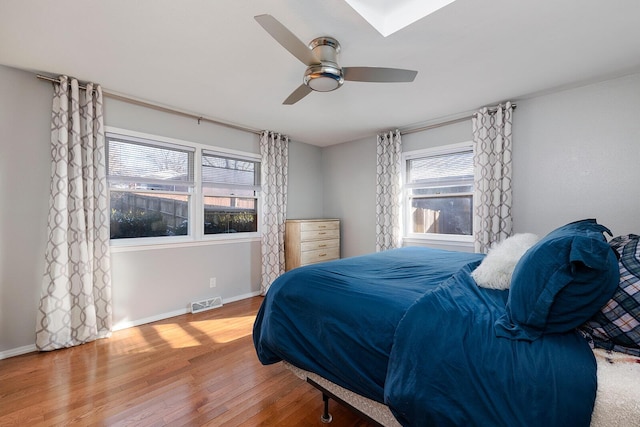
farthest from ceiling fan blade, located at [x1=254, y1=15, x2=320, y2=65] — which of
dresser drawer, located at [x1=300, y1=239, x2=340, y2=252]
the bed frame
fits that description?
dresser drawer, located at [x1=300, y1=239, x2=340, y2=252]

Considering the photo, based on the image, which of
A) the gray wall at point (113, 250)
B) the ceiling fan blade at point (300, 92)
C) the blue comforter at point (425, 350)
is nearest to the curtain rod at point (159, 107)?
the gray wall at point (113, 250)

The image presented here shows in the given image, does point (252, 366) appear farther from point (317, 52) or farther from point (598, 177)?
point (598, 177)

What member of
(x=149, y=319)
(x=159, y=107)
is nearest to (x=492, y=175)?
(x=159, y=107)

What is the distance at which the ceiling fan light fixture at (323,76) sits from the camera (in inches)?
71.1

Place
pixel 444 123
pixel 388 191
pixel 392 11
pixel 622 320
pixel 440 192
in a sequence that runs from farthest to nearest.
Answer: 1. pixel 388 191
2. pixel 440 192
3. pixel 444 123
4. pixel 392 11
5. pixel 622 320

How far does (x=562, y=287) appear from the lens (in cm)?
98

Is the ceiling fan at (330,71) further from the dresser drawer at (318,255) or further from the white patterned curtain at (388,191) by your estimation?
the dresser drawer at (318,255)

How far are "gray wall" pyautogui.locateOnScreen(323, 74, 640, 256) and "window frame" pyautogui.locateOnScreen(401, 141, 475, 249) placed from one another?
0.14 metres

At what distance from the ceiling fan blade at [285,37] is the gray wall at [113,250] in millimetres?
2234

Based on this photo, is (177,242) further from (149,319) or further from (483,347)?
(483,347)

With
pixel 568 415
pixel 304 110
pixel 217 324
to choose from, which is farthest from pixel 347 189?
pixel 568 415

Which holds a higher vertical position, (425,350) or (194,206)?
(194,206)

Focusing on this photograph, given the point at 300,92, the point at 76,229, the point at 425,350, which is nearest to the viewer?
the point at 425,350

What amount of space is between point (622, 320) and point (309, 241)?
3.39 m
